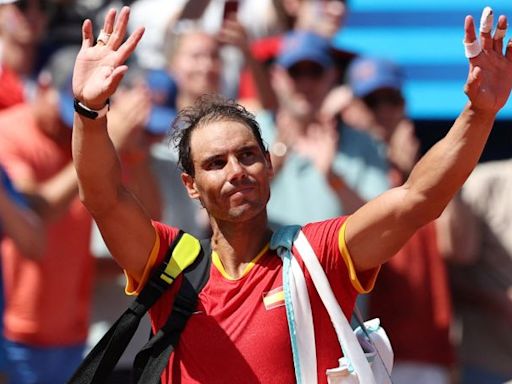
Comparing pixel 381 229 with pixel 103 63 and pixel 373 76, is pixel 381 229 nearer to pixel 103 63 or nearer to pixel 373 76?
pixel 103 63

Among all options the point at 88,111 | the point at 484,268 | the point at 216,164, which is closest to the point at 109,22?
the point at 88,111

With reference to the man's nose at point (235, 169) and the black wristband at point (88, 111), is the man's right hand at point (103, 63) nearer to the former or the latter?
the black wristband at point (88, 111)

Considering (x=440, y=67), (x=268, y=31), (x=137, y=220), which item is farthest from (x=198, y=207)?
(x=137, y=220)

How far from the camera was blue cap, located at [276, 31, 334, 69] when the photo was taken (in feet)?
20.6

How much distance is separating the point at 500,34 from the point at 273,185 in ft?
9.64

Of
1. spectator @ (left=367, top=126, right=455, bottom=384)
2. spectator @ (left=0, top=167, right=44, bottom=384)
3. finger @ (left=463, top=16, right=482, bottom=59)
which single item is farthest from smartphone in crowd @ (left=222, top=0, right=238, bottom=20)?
finger @ (left=463, top=16, right=482, bottom=59)

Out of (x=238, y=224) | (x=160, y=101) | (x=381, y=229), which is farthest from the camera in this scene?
(x=160, y=101)

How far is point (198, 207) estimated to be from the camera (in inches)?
246

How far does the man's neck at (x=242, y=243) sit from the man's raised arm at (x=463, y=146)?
42 centimetres

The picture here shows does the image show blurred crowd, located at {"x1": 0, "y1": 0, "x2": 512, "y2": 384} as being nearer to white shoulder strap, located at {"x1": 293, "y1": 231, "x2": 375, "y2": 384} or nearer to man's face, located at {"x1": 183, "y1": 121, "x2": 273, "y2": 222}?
man's face, located at {"x1": 183, "y1": 121, "x2": 273, "y2": 222}

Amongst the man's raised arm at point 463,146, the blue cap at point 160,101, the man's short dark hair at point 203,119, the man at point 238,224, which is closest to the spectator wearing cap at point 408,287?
the blue cap at point 160,101

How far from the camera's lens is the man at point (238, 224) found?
3260 mm

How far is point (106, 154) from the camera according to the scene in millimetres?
3438

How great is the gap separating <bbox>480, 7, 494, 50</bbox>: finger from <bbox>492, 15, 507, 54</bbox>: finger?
1cm
